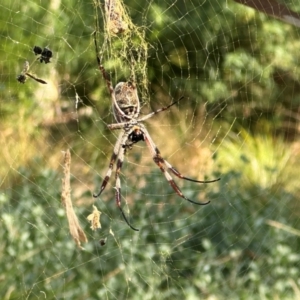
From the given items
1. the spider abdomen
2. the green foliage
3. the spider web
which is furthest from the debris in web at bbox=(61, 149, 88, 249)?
the green foliage

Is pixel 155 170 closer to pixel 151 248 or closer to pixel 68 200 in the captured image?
pixel 151 248

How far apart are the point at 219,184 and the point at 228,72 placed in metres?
1.48

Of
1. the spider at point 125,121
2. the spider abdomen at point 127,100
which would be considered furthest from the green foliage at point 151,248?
the spider abdomen at point 127,100

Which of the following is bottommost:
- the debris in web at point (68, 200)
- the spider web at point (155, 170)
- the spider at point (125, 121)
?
the spider web at point (155, 170)

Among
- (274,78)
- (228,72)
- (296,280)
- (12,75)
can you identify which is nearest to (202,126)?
(228,72)

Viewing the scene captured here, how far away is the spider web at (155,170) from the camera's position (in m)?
2.61

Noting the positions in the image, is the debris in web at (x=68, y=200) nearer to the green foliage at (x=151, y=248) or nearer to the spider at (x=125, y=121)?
the spider at (x=125, y=121)

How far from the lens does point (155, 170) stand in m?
3.23

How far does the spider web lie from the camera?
261cm

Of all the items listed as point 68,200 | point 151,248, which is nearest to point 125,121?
point 68,200

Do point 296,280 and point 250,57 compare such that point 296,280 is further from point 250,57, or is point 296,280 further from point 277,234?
point 250,57

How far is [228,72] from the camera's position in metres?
4.51

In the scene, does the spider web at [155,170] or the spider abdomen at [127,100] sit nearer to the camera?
the spider abdomen at [127,100]

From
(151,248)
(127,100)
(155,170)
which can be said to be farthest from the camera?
(155,170)
